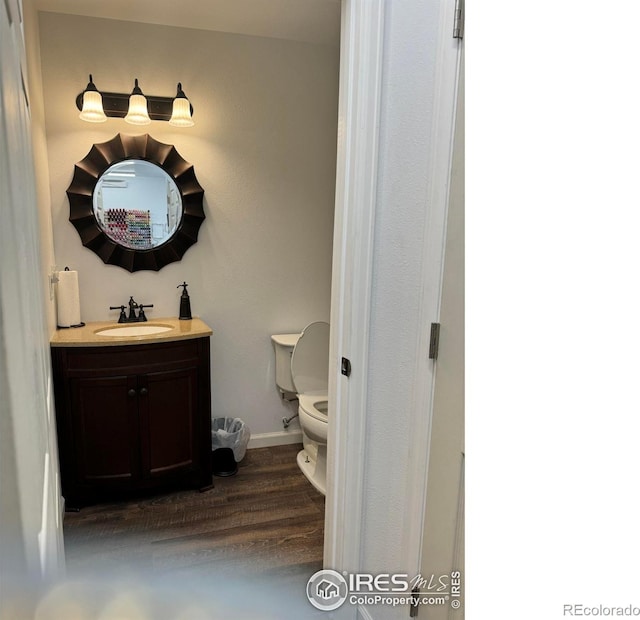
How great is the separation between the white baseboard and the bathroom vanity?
55 centimetres

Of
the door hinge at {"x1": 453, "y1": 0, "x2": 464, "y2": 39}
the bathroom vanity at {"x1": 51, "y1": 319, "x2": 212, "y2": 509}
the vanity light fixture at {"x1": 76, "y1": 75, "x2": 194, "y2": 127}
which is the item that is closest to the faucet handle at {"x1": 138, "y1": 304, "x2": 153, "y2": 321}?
the bathroom vanity at {"x1": 51, "y1": 319, "x2": 212, "y2": 509}

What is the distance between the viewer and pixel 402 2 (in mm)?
1291

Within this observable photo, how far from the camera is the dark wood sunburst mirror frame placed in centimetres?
259

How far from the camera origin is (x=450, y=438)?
1.17m

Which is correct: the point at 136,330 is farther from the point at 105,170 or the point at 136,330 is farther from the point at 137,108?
the point at 137,108

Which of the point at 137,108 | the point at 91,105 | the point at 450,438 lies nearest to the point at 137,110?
the point at 137,108

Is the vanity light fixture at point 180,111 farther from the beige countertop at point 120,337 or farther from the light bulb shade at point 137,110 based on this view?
the beige countertop at point 120,337

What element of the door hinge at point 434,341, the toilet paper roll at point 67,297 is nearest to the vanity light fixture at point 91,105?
the toilet paper roll at point 67,297

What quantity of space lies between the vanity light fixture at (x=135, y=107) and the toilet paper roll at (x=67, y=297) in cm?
85

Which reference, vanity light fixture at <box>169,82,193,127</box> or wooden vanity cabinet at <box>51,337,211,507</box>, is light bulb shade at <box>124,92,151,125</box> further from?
wooden vanity cabinet at <box>51,337,211,507</box>

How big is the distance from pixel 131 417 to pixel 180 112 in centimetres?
169

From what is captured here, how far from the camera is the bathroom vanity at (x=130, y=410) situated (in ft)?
7.48

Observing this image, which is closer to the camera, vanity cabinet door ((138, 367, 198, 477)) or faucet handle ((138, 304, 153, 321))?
vanity cabinet door ((138, 367, 198, 477))
